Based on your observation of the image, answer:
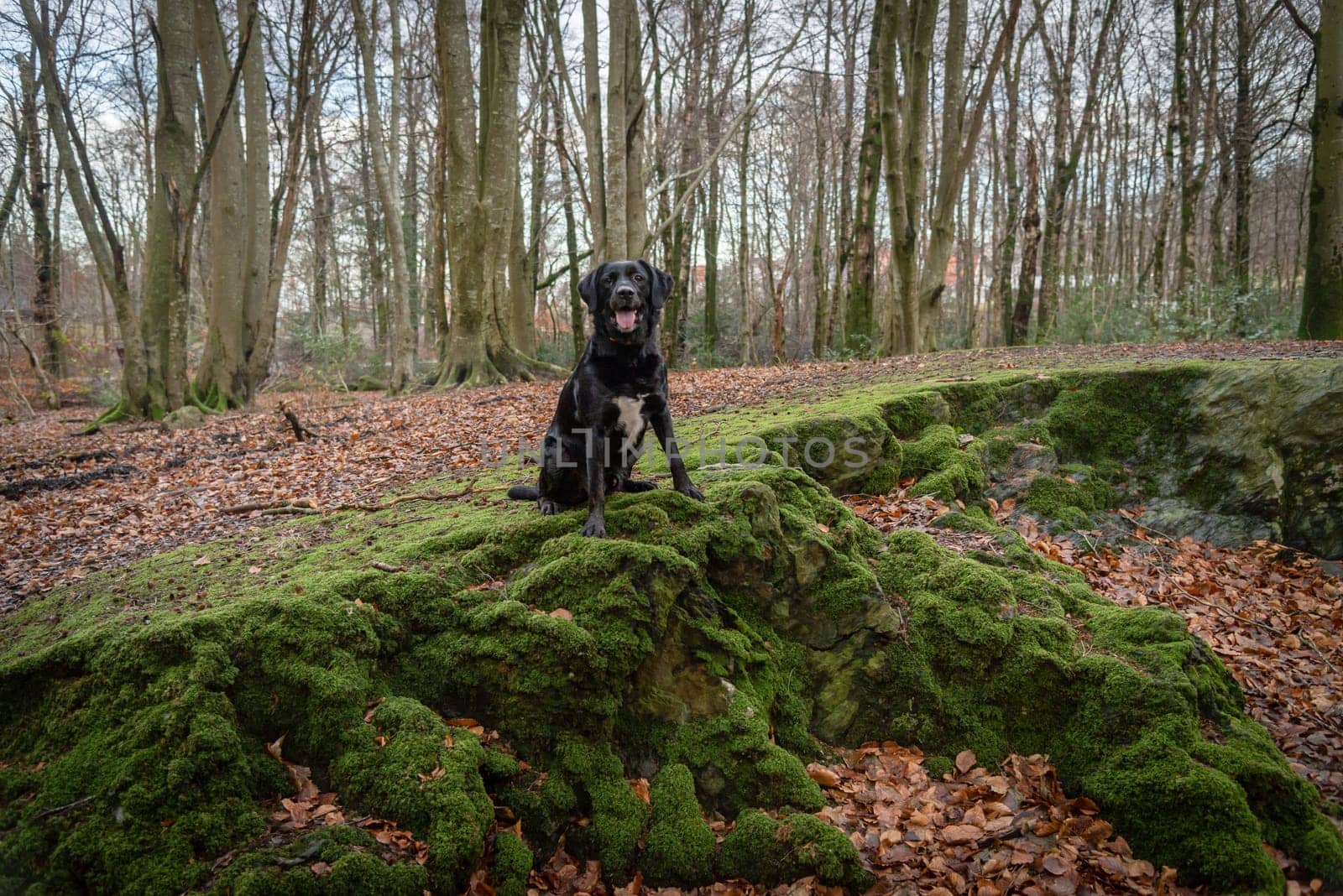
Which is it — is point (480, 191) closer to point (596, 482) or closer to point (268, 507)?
point (268, 507)

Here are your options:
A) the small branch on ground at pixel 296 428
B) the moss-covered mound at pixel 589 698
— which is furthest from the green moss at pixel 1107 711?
the small branch on ground at pixel 296 428

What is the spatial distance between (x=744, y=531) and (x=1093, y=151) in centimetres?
3366

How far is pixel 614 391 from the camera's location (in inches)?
148

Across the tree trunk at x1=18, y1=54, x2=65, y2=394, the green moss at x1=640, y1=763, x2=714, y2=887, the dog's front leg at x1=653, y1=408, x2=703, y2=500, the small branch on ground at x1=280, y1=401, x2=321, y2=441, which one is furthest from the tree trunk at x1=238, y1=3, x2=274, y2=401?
the green moss at x1=640, y1=763, x2=714, y2=887

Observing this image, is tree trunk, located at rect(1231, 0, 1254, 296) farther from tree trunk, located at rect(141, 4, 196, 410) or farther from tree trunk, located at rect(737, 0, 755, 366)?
tree trunk, located at rect(141, 4, 196, 410)

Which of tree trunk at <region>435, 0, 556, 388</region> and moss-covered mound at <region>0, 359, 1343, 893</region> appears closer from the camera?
moss-covered mound at <region>0, 359, 1343, 893</region>

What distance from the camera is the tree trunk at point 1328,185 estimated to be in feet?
32.8

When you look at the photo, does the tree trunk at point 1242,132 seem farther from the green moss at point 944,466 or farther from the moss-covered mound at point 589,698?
the moss-covered mound at point 589,698

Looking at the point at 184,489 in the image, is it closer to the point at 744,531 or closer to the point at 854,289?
the point at 744,531

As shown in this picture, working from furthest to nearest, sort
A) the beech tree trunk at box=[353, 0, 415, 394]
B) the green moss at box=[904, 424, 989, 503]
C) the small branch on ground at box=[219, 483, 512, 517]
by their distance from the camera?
the beech tree trunk at box=[353, 0, 415, 394], the green moss at box=[904, 424, 989, 503], the small branch on ground at box=[219, 483, 512, 517]

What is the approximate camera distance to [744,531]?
393 cm

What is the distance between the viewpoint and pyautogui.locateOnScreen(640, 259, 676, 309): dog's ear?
154 inches

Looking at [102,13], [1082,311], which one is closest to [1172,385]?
[1082,311]

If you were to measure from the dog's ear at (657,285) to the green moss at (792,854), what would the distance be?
8.66ft
